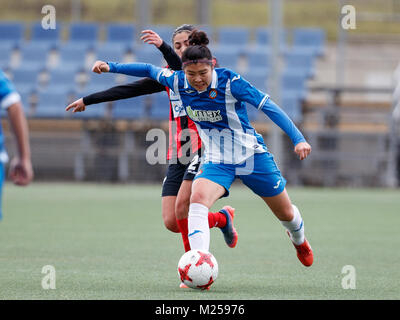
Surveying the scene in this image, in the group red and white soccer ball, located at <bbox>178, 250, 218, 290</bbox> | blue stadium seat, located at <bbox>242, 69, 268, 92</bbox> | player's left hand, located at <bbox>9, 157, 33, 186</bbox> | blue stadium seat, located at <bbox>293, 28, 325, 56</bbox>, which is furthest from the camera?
blue stadium seat, located at <bbox>293, 28, 325, 56</bbox>

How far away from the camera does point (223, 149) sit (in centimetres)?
598

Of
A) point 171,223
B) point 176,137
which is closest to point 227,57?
point 176,137

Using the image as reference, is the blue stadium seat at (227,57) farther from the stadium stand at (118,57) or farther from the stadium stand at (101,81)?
the stadium stand at (101,81)

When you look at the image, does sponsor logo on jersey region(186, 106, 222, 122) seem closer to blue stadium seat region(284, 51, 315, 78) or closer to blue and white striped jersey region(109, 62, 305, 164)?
blue and white striped jersey region(109, 62, 305, 164)

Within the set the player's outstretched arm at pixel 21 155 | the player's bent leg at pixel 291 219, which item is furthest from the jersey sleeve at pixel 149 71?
the player's outstretched arm at pixel 21 155

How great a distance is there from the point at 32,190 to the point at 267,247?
30.0 feet

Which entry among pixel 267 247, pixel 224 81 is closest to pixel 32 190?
pixel 267 247

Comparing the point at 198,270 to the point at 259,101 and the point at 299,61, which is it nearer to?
the point at 259,101

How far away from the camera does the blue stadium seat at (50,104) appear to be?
19.9 metres

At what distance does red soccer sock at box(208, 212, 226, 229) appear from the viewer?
21.6 feet

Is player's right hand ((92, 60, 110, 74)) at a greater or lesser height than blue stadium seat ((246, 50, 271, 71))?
greater

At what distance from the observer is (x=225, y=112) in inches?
231

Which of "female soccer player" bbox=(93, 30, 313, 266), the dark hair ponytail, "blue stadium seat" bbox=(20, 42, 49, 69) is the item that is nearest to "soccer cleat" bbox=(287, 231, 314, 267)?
"female soccer player" bbox=(93, 30, 313, 266)

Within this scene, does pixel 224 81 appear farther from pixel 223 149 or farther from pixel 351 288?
pixel 351 288
